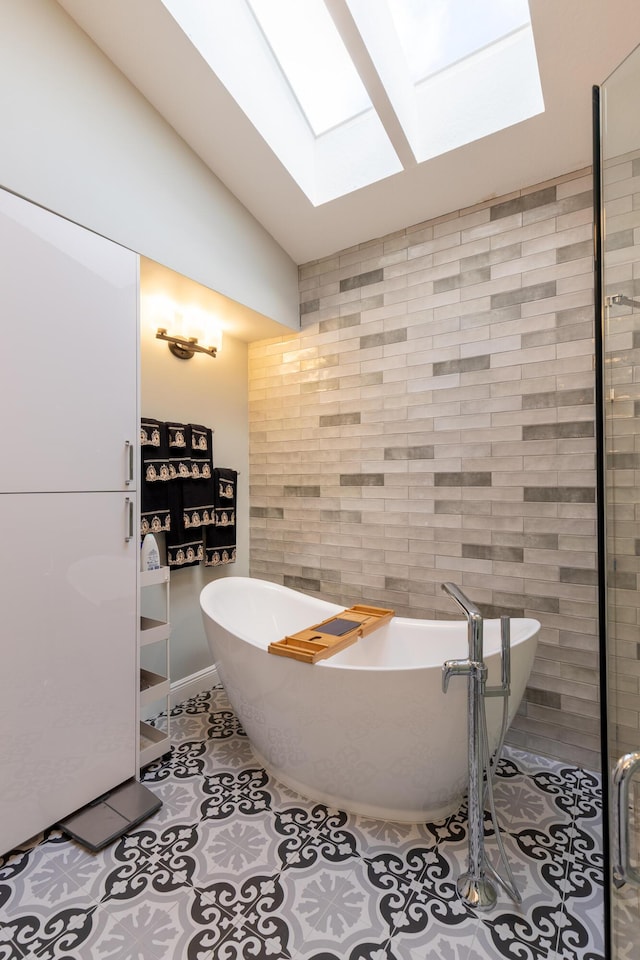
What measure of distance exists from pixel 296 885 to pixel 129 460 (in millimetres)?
1643

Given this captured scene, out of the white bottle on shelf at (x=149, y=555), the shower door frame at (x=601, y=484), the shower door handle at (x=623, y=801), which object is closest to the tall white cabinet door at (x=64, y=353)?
Answer: the white bottle on shelf at (x=149, y=555)

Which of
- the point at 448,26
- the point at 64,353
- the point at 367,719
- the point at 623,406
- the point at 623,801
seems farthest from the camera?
the point at 448,26

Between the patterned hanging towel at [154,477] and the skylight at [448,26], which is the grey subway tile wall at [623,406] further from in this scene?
the patterned hanging towel at [154,477]

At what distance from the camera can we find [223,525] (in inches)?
115

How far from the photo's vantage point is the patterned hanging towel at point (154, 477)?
2400 millimetres

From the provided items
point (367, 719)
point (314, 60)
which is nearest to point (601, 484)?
point (367, 719)

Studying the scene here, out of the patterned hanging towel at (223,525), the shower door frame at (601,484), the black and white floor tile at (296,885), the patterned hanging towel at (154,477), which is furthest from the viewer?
the patterned hanging towel at (223,525)

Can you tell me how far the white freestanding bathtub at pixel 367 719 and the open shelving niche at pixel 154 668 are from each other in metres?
0.30

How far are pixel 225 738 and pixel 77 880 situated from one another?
2.89 ft

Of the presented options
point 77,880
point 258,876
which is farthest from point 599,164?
point 77,880

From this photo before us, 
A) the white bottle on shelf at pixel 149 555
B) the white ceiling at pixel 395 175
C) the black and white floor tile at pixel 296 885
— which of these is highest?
the white ceiling at pixel 395 175

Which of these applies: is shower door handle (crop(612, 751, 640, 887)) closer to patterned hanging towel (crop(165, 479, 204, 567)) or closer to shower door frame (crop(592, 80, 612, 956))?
shower door frame (crop(592, 80, 612, 956))

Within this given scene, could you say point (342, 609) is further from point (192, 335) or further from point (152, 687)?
point (192, 335)

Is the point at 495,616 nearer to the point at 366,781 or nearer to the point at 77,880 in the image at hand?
the point at 366,781
